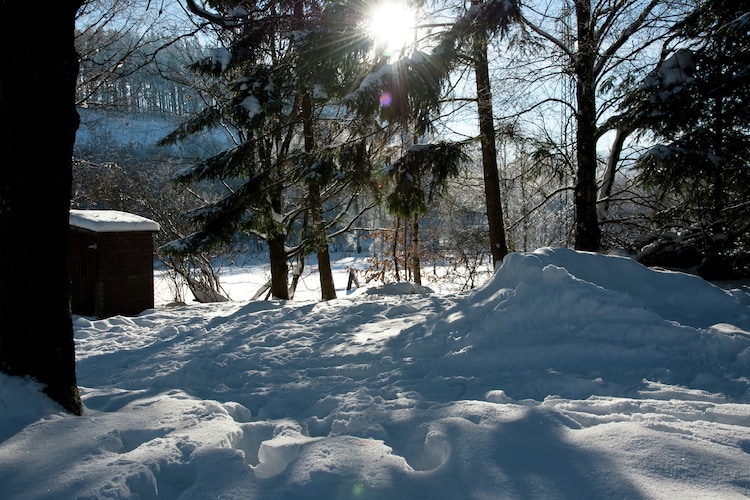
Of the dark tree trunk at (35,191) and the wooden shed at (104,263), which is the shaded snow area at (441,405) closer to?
the dark tree trunk at (35,191)

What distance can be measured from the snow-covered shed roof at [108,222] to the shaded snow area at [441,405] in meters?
3.10

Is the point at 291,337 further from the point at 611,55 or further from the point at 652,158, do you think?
the point at 611,55

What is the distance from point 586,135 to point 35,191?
778 centimetres

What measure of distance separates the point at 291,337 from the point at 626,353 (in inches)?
142

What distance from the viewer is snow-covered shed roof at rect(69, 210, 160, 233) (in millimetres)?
7715

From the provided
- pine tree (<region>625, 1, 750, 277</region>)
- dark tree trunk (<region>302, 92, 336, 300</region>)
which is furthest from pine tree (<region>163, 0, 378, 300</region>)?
pine tree (<region>625, 1, 750, 277</region>)

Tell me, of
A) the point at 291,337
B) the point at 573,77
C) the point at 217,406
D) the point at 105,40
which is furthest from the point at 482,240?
the point at 105,40

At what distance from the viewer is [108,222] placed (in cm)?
793

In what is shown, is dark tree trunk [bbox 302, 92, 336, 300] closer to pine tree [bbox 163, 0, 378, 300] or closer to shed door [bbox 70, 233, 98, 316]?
pine tree [bbox 163, 0, 378, 300]

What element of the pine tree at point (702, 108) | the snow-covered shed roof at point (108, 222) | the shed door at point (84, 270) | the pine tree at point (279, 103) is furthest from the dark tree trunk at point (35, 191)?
the pine tree at point (702, 108)

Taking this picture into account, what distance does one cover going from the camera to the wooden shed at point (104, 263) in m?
7.87

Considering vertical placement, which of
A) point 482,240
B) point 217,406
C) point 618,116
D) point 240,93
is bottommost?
point 217,406

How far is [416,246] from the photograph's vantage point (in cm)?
1666

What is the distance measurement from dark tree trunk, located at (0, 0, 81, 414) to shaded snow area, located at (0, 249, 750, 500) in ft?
0.75
